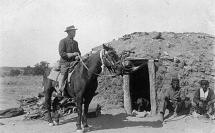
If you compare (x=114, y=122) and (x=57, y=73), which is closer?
(x=57, y=73)

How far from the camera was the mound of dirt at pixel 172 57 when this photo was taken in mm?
11047

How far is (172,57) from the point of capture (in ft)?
37.8

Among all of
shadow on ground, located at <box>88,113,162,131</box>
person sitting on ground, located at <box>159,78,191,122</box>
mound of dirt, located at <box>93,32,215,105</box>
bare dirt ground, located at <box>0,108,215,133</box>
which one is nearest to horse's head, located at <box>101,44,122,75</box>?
bare dirt ground, located at <box>0,108,215,133</box>

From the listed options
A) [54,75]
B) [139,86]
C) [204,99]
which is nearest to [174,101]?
[204,99]

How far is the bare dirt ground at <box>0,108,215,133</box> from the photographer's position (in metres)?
8.65

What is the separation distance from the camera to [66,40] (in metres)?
9.39

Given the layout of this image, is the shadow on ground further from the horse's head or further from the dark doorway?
the dark doorway

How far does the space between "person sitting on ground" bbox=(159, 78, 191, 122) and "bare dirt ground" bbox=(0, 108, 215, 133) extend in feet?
1.39

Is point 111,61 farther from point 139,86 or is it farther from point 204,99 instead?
point 139,86

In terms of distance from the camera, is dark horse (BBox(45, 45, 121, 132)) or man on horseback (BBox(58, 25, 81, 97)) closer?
dark horse (BBox(45, 45, 121, 132))

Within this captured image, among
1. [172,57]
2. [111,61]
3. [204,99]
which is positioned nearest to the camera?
[111,61]

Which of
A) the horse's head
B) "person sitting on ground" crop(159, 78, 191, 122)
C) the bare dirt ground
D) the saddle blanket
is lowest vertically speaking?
the bare dirt ground

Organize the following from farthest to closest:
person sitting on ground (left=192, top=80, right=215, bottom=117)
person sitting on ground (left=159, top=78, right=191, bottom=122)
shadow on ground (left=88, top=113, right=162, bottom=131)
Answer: person sitting on ground (left=159, top=78, right=191, bottom=122)
person sitting on ground (left=192, top=80, right=215, bottom=117)
shadow on ground (left=88, top=113, right=162, bottom=131)

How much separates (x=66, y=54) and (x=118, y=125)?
8.78 ft
